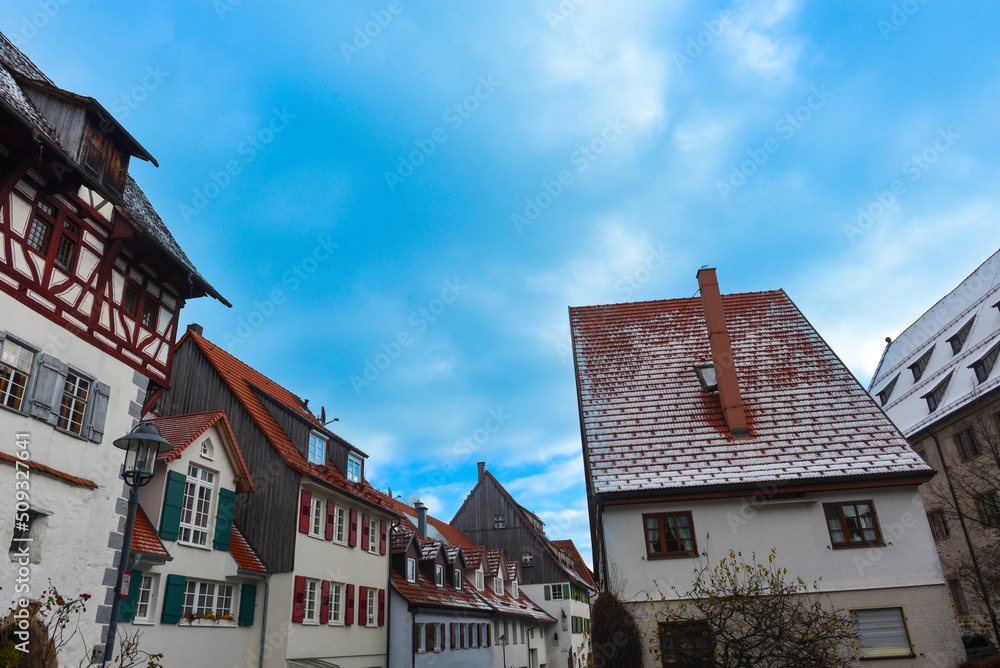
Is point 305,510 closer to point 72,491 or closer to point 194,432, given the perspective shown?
point 194,432

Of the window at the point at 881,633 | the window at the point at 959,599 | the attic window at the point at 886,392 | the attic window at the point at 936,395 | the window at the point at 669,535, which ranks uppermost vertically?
the attic window at the point at 886,392

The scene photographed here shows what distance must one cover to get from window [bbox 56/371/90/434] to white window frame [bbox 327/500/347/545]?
12.1 m

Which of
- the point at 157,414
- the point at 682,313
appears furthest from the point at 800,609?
the point at 157,414

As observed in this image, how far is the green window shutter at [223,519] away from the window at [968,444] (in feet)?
109

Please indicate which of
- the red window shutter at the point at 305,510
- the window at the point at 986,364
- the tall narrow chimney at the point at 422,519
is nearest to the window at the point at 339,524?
the red window shutter at the point at 305,510

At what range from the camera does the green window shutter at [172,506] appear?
17.7 metres

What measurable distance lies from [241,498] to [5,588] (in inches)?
472

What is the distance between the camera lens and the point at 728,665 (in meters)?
14.3

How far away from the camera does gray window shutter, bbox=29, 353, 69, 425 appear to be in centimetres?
1301

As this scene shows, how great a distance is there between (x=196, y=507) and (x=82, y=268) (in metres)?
8.03

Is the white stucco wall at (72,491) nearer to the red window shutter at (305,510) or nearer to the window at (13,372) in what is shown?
the window at (13,372)

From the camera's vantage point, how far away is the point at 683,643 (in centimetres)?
1619

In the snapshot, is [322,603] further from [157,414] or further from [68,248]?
[68,248]

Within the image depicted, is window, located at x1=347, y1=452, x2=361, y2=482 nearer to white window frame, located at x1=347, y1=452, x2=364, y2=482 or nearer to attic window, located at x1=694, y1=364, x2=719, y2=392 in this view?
white window frame, located at x1=347, y1=452, x2=364, y2=482
